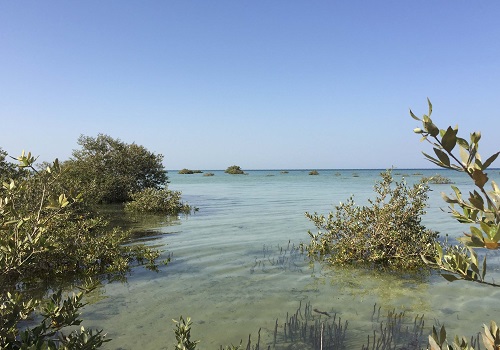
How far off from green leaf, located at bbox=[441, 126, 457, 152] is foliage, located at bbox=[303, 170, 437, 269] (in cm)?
1074

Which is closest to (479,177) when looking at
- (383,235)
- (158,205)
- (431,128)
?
(431,128)

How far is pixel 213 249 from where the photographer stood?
14.1 metres

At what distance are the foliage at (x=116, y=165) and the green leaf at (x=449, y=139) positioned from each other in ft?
101

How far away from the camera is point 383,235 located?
12047 mm

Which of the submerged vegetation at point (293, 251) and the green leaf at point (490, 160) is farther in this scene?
the submerged vegetation at point (293, 251)

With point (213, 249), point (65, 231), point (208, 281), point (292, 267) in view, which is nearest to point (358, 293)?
point (292, 267)

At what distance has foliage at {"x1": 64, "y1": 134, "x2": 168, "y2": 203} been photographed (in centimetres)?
3060

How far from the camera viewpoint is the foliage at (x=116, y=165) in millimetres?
30602

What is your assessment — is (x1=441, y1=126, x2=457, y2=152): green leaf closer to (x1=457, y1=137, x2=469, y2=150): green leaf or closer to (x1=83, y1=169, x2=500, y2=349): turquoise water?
(x1=457, y1=137, x2=469, y2=150): green leaf

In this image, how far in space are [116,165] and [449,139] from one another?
33.6 m

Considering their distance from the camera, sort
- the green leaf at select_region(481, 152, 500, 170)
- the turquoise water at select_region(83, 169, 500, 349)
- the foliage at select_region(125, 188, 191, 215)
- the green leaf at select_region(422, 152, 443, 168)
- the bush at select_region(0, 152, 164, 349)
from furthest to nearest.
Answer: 1. the foliage at select_region(125, 188, 191, 215)
2. the turquoise water at select_region(83, 169, 500, 349)
3. the bush at select_region(0, 152, 164, 349)
4. the green leaf at select_region(422, 152, 443, 168)
5. the green leaf at select_region(481, 152, 500, 170)

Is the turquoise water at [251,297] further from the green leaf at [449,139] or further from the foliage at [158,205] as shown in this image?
the foliage at [158,205]

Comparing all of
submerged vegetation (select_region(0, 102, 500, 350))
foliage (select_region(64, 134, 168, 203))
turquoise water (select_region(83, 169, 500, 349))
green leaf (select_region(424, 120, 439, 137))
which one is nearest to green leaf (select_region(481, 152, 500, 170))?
submerged vegetation (select_region(0, 102, 500, 350))

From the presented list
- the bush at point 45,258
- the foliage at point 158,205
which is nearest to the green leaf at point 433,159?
the bush at point 45,258
